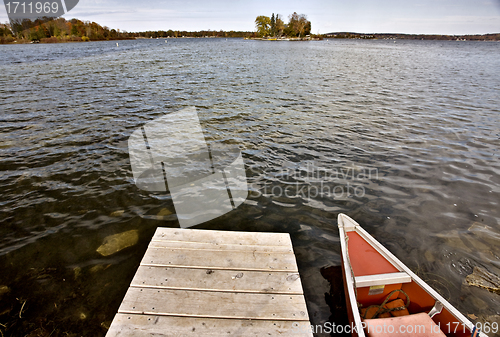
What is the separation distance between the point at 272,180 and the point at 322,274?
361 centimetres

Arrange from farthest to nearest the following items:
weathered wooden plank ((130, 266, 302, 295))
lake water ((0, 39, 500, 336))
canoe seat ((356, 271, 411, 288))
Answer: lake water ((0, 39, 500, 336))
canoe seat ((356, 271, 411, 288))
weathered wooden plank ((130, 266, 302, 295))

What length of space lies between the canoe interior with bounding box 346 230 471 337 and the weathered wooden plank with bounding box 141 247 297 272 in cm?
117

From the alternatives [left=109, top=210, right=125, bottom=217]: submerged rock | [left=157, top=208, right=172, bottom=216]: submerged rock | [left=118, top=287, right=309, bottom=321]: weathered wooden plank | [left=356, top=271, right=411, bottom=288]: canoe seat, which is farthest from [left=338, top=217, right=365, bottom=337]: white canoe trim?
[left=109, top=210, right=125, bottom=217]: submerged rock

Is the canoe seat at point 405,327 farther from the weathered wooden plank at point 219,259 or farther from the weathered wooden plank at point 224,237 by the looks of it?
the weathered wooden plank at point 224,237

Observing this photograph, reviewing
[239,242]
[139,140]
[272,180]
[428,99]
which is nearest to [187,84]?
[139,140]

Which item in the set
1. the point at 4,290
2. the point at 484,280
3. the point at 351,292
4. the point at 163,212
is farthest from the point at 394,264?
the point at 4,290

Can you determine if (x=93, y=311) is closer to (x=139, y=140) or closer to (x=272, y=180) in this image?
(x=272, y=180)

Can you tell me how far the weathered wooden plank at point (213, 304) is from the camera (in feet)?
10.5

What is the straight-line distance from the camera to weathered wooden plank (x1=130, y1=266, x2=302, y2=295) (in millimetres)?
3566

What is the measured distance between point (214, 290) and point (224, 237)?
1.19m

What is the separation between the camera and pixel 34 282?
4707 millimetres

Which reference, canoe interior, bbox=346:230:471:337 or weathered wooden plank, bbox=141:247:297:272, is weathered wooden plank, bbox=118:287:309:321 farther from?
canoe interior, bbox=346:230:471:337

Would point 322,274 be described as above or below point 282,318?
below

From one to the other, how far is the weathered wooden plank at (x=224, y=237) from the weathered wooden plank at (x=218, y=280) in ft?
2.33
